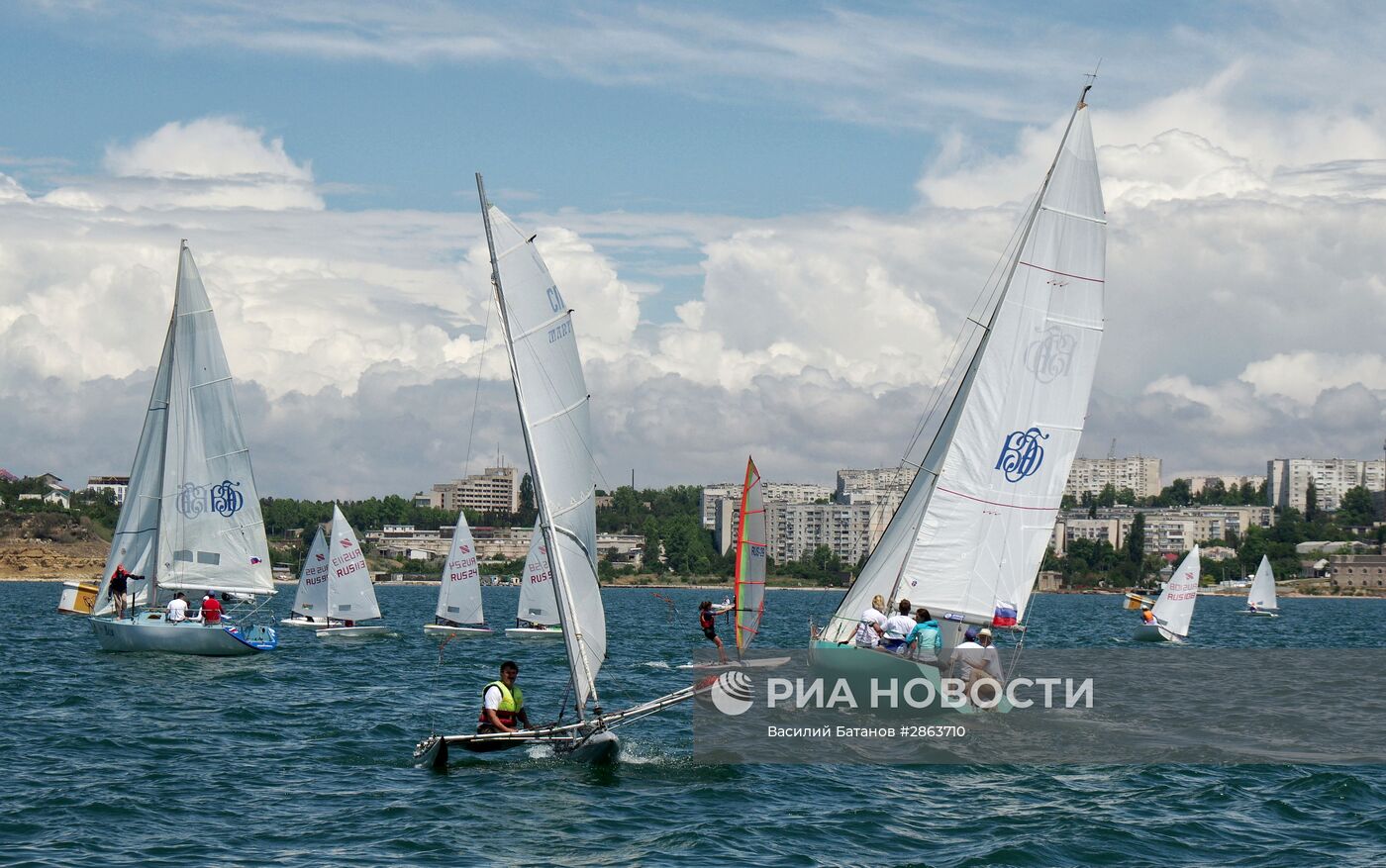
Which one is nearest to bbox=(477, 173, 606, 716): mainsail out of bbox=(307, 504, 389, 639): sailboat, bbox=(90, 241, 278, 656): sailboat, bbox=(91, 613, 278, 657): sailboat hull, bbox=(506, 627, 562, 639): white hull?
bbox=(91, 613, 278, 657): sailboat hull

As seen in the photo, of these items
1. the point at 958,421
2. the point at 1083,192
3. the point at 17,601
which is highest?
the point at 1083,192

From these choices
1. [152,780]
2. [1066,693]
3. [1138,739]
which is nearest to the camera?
[152,780]

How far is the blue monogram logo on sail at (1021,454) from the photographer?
2820 cm

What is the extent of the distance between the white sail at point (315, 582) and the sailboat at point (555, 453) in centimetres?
3329

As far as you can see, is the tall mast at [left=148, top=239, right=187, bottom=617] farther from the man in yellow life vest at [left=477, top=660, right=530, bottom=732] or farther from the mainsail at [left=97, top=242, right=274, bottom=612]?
the man in yellow life vest at [left=477, top=660, right=530, bottom=732]

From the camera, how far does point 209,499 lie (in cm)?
4259

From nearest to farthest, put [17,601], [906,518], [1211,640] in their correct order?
[906,518]
[1211,640]
[17,601]

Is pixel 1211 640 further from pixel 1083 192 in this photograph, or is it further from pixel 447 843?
pixel 447 843

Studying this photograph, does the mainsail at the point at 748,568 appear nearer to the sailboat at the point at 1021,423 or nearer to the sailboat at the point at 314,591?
the sailboat at the point at 1021,423

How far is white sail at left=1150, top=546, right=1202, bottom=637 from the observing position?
2581 inches

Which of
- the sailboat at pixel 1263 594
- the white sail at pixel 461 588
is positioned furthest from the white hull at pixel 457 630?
the sailboat at pixel 1263 594

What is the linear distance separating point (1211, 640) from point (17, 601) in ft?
228

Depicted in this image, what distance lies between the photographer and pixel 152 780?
21.3m

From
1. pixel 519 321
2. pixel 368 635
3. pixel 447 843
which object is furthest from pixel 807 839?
pixel 368 635
